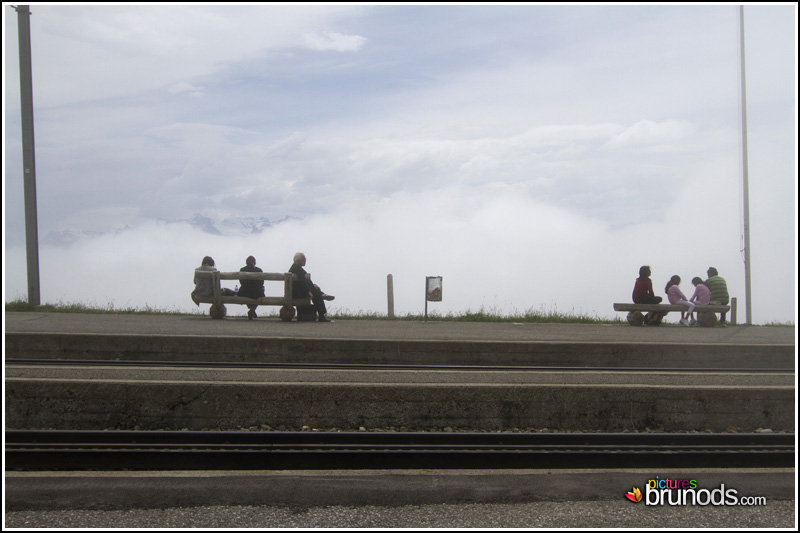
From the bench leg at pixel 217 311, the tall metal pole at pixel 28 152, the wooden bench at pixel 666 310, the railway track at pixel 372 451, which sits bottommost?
the railway track at pixel 372 451

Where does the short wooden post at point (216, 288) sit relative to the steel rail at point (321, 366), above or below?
above

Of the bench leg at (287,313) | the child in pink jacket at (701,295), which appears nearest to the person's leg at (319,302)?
the bench leg at (287,313)

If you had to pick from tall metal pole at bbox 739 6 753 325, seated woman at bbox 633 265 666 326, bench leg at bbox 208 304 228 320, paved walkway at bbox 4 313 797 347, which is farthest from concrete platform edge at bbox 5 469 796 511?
tall metal pole at bbox 739 6 753 325

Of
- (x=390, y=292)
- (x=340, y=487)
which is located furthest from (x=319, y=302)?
(x=340, y=487)

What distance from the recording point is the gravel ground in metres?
4.64

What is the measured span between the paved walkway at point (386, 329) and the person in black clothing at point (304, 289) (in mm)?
461

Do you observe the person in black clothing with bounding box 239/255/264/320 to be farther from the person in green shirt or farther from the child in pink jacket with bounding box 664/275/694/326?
the person in green shirt

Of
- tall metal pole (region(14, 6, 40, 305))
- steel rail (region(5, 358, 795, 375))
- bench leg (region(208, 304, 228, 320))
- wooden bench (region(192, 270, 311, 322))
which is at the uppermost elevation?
tall metal pole (region(14, 6, 40, 305))

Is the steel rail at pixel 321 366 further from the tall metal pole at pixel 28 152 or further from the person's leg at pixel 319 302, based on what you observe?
the tall metal pole at pixel 28 152

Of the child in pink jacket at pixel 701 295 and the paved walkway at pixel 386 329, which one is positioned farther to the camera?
the child in pink jacket at pixel 701 295

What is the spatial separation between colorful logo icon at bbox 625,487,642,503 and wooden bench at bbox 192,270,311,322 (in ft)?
34.3

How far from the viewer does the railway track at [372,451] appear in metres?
5.76

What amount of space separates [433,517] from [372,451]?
124cm

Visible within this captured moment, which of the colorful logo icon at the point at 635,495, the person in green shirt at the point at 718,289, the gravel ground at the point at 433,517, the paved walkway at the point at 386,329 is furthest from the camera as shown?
the person in green shirt at the point at 718,289
